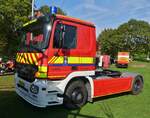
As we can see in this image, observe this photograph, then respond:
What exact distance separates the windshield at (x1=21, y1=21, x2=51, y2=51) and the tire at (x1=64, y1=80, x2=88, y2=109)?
5.05 ft

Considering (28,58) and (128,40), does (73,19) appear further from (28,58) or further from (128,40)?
(128,40)

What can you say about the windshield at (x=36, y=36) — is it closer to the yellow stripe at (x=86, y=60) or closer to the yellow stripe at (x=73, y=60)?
the yellow stripe at (x=73, y=60)

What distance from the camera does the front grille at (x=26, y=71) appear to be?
8.30 m

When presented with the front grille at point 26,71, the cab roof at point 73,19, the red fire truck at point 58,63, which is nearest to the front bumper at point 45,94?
the red fire truck at point 58,63

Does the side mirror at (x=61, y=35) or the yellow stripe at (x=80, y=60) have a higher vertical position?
the side mirror at (x=61, y=35)

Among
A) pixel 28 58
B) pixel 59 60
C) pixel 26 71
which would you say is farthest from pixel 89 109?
pixel 28 58

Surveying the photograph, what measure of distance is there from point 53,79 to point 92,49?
1825mm

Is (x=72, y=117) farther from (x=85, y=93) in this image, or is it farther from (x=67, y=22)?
(x=67, y=22)

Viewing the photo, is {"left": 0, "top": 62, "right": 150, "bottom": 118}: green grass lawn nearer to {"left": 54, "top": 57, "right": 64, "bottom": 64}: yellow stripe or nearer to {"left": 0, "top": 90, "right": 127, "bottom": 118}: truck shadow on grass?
{"left": 0, "top": 90, "right": 127, "bottom": 118}: truck shadow on grass

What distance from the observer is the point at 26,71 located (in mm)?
8703

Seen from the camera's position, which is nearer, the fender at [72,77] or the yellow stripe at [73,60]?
the fender at [72,77]

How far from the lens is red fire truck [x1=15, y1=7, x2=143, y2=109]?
8.02 meters

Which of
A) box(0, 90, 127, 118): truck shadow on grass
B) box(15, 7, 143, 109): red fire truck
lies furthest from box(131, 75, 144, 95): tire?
box(0, 90, 127, 118): truck shadow on grass

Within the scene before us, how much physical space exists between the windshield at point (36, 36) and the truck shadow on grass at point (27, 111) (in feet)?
5.98
